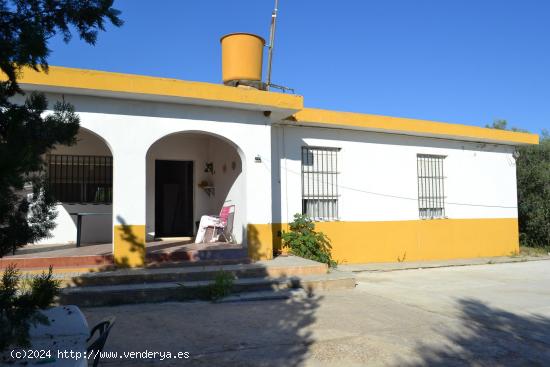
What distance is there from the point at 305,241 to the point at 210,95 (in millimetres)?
3717

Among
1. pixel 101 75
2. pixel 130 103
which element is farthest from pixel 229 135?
pixel 101 75

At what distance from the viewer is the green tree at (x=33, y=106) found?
2.72m

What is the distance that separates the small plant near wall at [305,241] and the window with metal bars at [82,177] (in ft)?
13.9

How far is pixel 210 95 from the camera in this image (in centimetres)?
825

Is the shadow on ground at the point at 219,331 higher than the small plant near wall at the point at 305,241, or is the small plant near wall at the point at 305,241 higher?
the small plant near wall at the point at 305,241

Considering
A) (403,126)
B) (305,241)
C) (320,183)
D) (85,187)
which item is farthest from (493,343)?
(85,187)

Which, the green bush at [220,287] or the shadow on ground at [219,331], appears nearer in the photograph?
the shadow on ground at [219,331]

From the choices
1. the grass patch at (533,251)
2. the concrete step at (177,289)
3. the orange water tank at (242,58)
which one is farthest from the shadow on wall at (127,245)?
the grass patch at (533,251)

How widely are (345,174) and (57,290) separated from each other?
28.8 feet

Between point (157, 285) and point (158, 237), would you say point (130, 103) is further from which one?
point (158, 237)

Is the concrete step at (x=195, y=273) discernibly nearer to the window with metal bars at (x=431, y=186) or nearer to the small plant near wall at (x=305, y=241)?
the small plant near wall at (x=305, y=241)

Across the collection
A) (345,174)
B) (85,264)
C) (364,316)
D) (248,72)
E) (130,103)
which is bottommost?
(364,316)

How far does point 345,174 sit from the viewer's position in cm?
1100

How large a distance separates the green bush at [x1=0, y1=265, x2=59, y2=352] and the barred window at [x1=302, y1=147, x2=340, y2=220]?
319 inches
